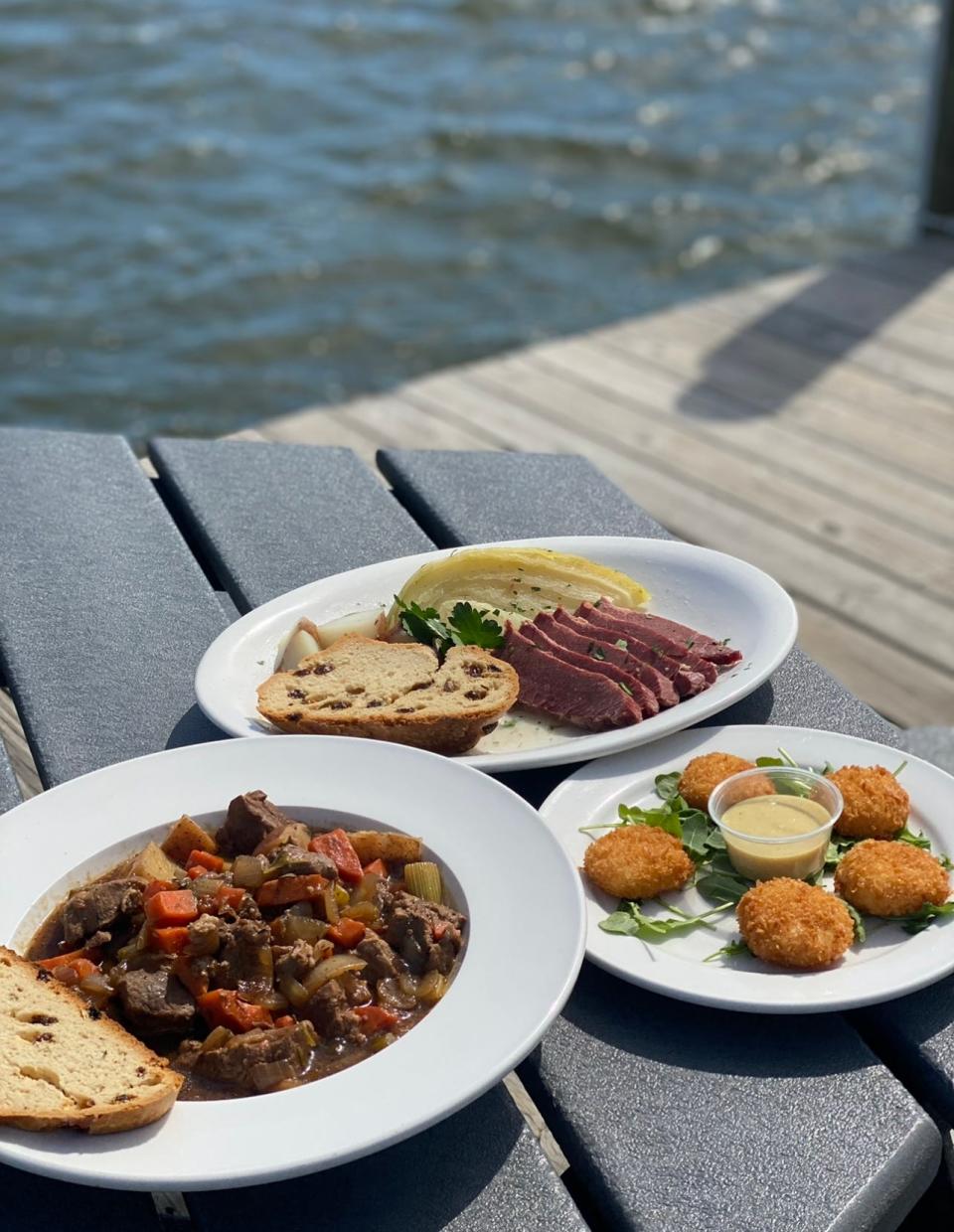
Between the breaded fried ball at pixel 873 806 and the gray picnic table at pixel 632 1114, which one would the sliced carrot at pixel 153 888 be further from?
the breaded fried ball at pixel 873 806

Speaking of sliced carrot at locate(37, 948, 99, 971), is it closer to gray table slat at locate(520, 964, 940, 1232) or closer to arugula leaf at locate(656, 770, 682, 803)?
gray table slat at locate(520, 964, 940, 1232)

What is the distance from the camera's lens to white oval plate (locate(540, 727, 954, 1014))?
133 cm

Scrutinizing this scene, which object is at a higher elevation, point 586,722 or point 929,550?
point 586,722

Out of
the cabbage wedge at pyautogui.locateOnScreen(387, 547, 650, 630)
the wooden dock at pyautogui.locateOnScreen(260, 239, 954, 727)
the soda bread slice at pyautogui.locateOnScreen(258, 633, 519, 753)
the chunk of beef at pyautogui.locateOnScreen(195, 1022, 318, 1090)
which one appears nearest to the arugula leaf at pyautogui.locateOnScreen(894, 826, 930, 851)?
the soda bread slice at pyautogui.locateOnScreen(258, 633, 519, 753)

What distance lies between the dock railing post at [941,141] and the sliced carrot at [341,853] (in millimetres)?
5718

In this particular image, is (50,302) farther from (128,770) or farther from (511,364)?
(128,770)

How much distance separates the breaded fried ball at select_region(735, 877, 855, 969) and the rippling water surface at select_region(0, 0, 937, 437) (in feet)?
19.8

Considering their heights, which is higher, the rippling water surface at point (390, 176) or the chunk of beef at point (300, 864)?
the chunk of beef at point (300, 864)

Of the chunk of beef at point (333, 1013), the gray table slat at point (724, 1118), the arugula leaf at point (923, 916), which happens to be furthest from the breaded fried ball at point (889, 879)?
the chunk of beef at point (333, 1013)

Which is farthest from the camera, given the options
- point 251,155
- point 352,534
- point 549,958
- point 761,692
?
point 251,155

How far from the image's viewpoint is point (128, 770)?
62.4 inches

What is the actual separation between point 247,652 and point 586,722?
46cm

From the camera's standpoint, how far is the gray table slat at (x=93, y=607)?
1.83 m

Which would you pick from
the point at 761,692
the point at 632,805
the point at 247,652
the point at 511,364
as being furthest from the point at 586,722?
the point at 511,364
